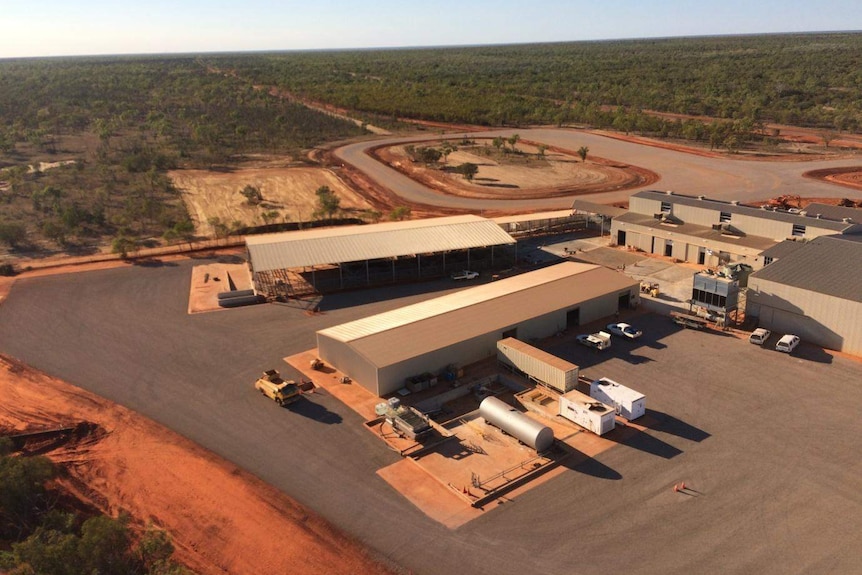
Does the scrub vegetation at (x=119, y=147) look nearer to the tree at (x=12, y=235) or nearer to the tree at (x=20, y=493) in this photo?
the tree at (x=12, y=235)

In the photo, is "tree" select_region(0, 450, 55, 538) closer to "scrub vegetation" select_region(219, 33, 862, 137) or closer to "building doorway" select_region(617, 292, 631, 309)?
"building doorway" select_region(617, 292, 631, 309)

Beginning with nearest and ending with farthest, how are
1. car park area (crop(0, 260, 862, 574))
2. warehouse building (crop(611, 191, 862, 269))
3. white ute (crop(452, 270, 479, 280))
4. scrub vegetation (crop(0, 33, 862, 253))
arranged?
car park area (crop(0, 260, 862, 574)), warehouse building (crop(611, 191, 862, 269)), white ute (crop(452, 270, 479, 280)), scrub vegetation (crop(0, 33, 862, 253))

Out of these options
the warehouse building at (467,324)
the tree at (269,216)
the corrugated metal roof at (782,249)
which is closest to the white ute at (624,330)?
the warehouse building at (467,324)

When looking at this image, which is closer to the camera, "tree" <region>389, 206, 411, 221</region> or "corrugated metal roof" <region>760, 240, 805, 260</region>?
"corrugated metal roof" <region>760, 240, 805, 260</region>

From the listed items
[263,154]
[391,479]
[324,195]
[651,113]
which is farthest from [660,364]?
[651,113]

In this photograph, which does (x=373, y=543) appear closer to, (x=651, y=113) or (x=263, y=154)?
(x=263, y=154)

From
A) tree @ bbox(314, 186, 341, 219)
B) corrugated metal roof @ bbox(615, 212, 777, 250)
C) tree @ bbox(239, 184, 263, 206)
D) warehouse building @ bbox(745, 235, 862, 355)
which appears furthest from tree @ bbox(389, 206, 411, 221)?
warehouse building @ bbox(745, 235, 862, 355)
